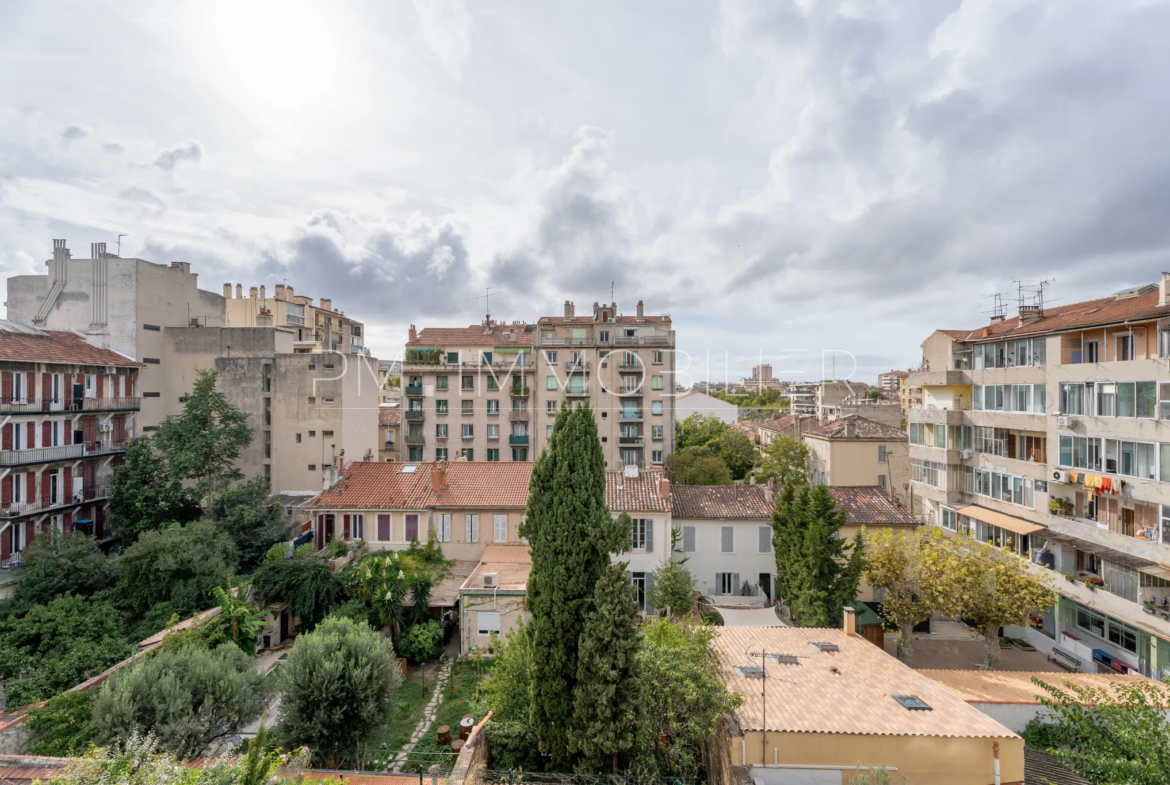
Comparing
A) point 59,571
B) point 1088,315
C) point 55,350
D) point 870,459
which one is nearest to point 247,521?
point 59,571

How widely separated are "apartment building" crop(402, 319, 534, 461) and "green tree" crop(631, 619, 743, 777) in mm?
35471

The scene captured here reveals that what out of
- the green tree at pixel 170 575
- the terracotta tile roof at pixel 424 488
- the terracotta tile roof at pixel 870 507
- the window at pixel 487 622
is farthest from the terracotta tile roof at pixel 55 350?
the terracotta tile roof at pixel 870 507

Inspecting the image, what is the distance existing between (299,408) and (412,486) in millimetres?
13134

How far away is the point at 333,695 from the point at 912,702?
15746 millimetres

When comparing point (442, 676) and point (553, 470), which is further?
point (442, 676)

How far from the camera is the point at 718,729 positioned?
548 inches

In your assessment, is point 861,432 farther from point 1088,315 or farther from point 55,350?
point 55,350

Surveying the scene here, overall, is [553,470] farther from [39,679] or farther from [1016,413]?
[1016,413]

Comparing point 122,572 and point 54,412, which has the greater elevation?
point 54,412

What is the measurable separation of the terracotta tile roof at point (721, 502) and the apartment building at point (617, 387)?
16903 millimetres

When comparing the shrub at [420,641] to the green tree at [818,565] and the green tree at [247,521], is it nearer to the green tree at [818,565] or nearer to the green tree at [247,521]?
the green tree at [247,521]

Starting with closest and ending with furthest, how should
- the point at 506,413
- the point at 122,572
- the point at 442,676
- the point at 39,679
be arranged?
the point at 39,679
the point at 442,676
the point at 122,572
the point at 506,413

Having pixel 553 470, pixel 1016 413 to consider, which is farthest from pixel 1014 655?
pixel 553 470

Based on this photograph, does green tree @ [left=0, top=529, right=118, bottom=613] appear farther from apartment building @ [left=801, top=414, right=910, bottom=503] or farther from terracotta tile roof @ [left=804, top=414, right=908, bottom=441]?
terracotta tile roof @ [left=804, top=414, right=908, bottom=441]
